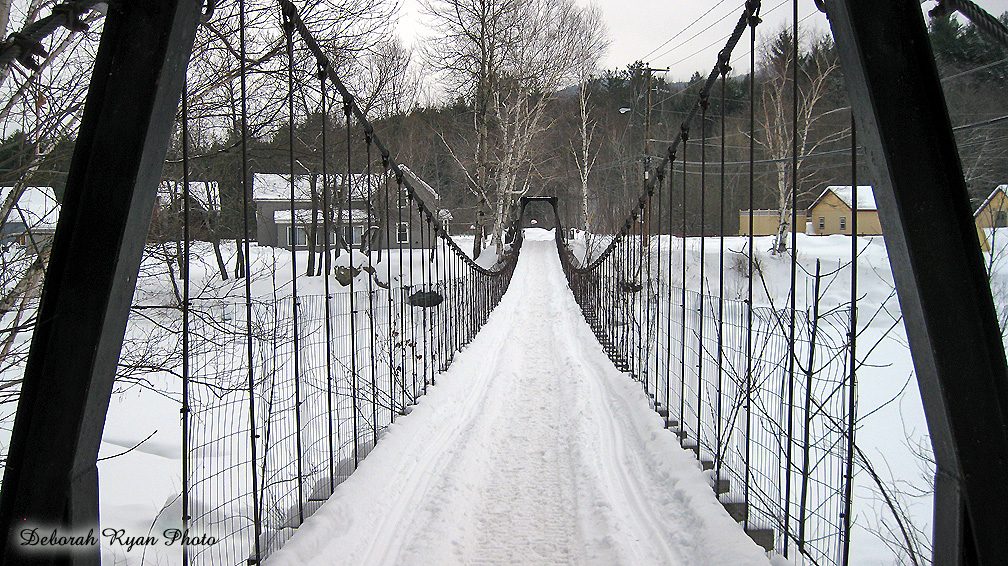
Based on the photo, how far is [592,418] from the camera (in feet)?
13.9

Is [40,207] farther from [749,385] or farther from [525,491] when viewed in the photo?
[749,385]

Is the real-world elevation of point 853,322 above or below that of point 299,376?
above

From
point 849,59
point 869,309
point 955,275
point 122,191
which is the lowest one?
point 869,309

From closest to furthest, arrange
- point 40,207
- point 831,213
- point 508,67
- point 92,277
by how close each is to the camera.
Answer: point 92,277 → point 40,207 → point 508,67 → point 831,213

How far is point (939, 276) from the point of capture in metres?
1.10

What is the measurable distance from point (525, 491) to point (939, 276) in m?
2.34

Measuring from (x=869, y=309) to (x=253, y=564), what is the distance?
45.2ft

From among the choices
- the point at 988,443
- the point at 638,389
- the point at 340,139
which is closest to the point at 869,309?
the point at 638,389

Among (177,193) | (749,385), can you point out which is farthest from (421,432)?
(177,193)

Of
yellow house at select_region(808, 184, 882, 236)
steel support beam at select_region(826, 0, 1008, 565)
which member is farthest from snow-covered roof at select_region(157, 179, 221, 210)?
yellow house at select_region(808, 184, 882, 236)

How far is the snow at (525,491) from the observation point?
2340 mm

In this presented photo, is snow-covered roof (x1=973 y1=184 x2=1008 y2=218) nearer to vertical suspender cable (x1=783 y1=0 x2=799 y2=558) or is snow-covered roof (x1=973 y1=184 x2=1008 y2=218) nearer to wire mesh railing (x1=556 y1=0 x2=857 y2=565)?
wire mesh railing (x1=556 y1=0 x2=857 y2=565)

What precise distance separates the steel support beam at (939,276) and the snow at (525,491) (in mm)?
1024

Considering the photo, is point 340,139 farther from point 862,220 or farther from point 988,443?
point 862,220
